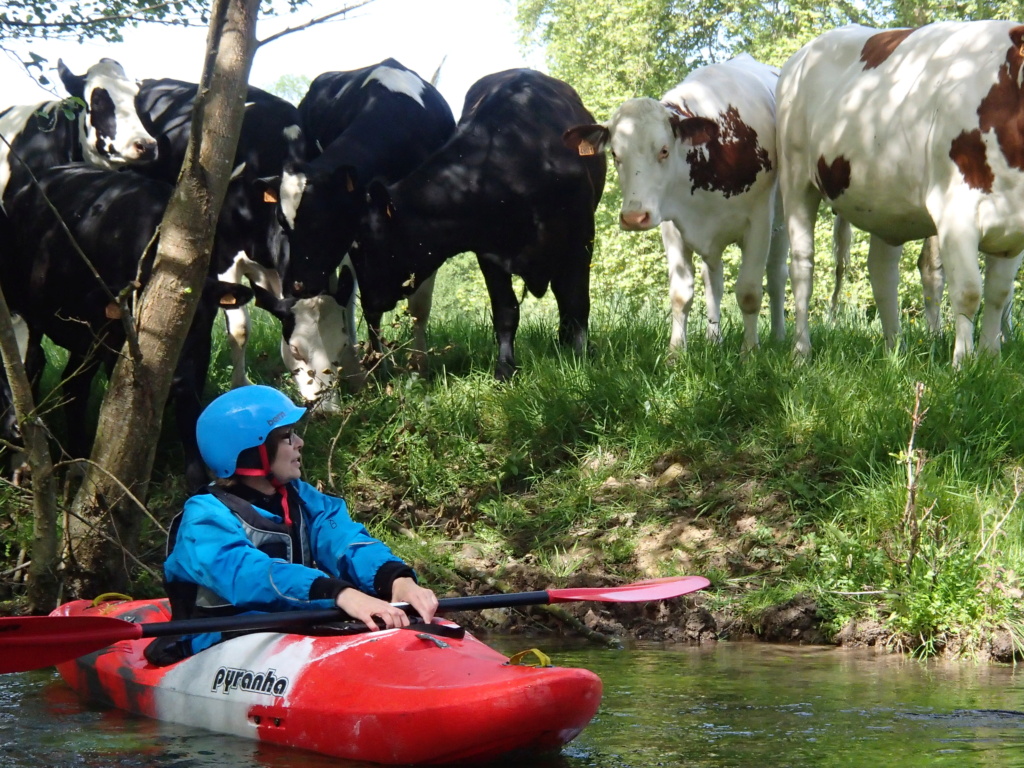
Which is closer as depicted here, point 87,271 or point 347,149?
point 87,271

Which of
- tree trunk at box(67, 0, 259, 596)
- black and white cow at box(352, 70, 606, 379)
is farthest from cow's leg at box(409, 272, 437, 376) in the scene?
tree trunk at box(67, 0, 259, 596)

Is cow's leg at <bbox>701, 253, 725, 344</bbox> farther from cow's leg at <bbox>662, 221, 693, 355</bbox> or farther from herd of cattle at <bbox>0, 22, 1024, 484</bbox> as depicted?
cow's leg at <bbox>662, 221, 693, 355</bbox>

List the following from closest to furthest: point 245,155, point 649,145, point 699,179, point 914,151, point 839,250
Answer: point 914,151 → point 649,145 → point 699,179 → point 245,155 → point 839,250

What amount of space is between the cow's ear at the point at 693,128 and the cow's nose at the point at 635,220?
0.67m

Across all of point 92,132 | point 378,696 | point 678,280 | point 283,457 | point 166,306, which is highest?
point 92,132

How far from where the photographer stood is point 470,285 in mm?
35094

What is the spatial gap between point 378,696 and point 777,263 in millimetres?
6702

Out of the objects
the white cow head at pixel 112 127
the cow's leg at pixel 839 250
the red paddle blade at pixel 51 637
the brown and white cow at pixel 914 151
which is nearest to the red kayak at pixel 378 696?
the red paddle blade at pixel 51 637

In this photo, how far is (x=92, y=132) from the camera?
10203 mm

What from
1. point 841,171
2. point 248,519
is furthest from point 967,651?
point 841,171

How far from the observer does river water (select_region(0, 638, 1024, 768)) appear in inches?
167

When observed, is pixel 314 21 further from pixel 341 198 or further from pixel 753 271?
pixel 753 271

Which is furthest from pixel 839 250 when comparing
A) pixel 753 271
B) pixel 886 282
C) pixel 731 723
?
pixel 731 723

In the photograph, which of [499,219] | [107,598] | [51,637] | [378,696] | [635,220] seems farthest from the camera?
[499,219]
